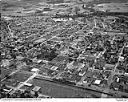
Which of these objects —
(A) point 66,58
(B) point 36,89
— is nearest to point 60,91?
(B) point 36,89

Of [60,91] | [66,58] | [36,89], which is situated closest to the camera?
[60,91]

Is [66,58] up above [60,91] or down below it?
above

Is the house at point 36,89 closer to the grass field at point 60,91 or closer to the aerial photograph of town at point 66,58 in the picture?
the aerial photograph of town at point 66,58

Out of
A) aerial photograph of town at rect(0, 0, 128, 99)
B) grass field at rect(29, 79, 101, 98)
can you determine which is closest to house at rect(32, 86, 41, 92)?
aerial photograph of town at rect(0, 0, 128, 99)

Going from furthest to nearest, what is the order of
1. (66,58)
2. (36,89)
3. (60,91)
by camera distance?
(66,58)
(36,89)
(60,91)

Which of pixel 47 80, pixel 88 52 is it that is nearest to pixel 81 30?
pixel 88 52

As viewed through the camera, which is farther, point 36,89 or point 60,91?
point 36,89

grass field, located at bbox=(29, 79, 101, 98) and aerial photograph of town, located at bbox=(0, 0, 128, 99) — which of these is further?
aerial photograph of town, located at bbox=(0, 0, 128, 99)

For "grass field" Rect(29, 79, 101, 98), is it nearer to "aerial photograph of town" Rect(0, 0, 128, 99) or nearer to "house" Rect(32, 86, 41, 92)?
"aerial photograph of town" Rect(0, 0, 128, 99)

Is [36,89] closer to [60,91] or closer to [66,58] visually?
[60,91]
